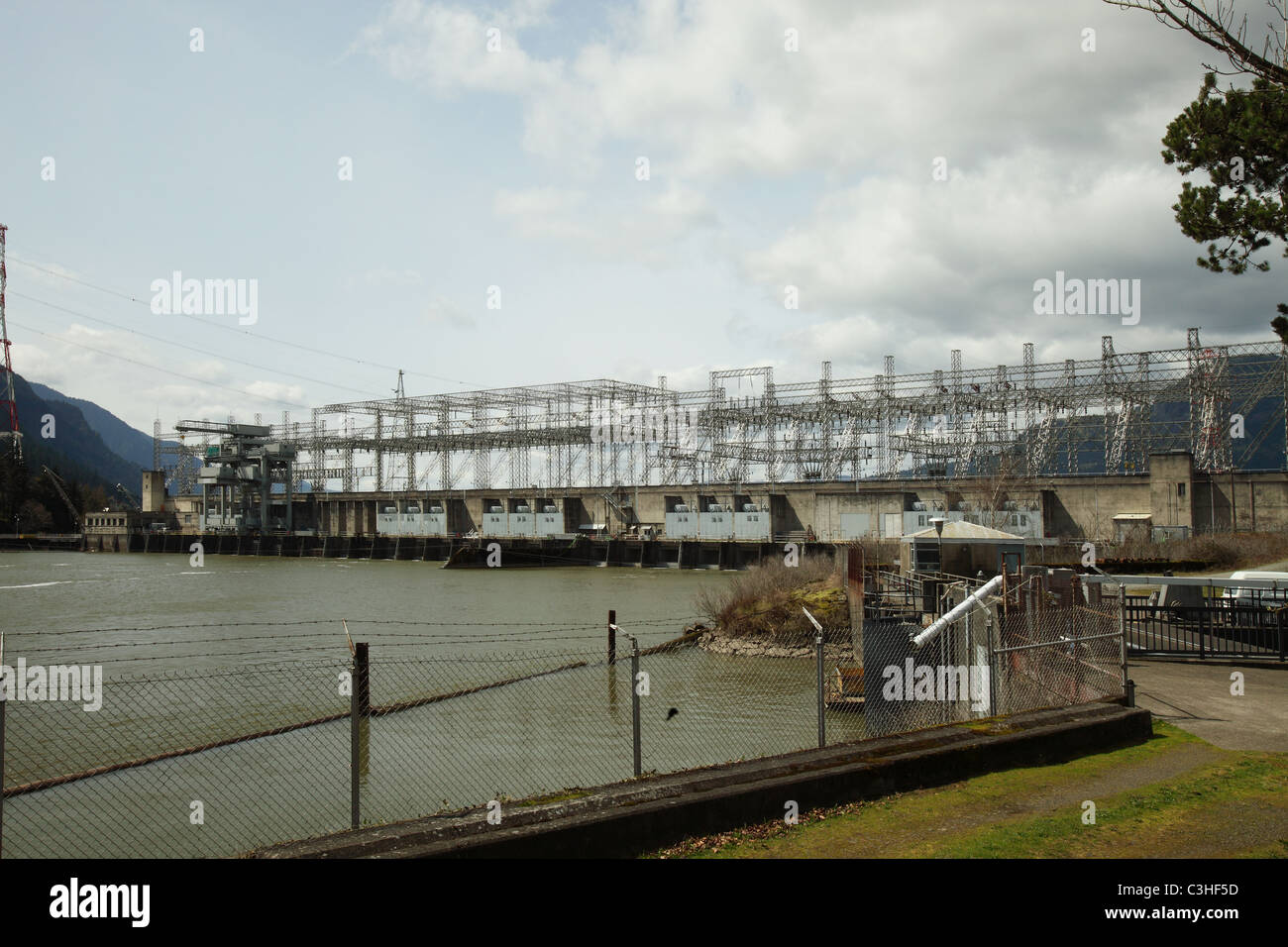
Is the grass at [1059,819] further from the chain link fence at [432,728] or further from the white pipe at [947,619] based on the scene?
the white pipe at [947,619]

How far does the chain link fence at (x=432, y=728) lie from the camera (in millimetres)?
12242

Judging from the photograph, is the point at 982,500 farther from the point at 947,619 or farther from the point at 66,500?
the point at 66,500

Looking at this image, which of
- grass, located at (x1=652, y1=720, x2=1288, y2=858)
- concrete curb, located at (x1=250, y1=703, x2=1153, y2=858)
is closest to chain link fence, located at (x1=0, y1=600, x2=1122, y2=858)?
concrete curb, located at (x1=250, y1=703, x2=1153, y2=858)

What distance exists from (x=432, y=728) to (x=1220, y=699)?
1385 centimetres

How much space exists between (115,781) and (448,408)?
84993mm

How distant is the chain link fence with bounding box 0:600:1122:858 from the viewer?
12.2 metres

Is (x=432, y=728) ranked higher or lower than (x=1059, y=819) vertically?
lower

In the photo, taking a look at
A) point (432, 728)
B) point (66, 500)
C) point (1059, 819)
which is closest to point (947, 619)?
point (1059, 819)

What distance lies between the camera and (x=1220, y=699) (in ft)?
45.0

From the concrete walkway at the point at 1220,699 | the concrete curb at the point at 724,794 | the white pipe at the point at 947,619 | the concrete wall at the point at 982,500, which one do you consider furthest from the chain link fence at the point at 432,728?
the concrete wall at the point at 982,500

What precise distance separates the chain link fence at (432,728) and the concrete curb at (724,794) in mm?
611
